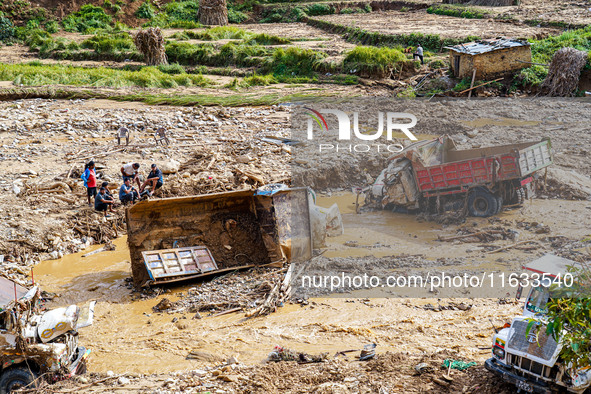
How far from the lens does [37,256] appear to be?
12.6m

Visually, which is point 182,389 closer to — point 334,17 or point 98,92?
point 98,92

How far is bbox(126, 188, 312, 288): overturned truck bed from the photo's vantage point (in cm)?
1149

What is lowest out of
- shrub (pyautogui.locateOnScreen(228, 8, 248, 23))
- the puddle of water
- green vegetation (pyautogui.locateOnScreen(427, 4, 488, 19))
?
the puddle of water

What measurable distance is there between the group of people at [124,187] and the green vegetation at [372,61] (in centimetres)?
1357

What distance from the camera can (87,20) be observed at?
135ft

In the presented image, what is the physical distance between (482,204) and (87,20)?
1399 inches

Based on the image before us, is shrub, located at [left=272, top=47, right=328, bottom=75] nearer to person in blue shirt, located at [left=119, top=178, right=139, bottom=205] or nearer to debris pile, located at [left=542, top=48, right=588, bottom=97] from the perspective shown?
debris pile, located at [left=542, top=48, right=588, bottom=97]

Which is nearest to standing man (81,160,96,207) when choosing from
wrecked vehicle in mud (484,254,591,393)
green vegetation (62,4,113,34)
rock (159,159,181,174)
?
rock (159,159,181,174)

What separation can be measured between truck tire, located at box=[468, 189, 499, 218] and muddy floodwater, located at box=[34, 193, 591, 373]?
1.25m

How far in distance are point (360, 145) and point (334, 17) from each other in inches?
1011

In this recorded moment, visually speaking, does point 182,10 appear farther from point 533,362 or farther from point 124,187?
point 533,362

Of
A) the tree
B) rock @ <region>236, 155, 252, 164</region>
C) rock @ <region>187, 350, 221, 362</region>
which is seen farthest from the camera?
rock @ <region>236, 155, 252, 164</region>

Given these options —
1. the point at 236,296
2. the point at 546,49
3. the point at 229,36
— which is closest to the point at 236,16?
the point at 229,36

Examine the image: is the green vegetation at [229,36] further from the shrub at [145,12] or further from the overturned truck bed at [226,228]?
the overturned truck bed at [226,228]
